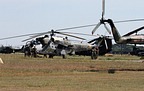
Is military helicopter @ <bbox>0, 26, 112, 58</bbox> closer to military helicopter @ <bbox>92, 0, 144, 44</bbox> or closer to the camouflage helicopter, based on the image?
the camouflage helicopter

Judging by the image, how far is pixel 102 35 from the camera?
269 feet

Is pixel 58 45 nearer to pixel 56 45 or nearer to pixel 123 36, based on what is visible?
pixel 56 45

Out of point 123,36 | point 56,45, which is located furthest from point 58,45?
point 123,36

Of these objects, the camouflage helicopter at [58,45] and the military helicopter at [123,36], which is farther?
the camouflage helicopter at [58,45]

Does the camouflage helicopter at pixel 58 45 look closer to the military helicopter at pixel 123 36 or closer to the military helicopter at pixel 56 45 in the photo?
the military helicopter at pixel 56 45

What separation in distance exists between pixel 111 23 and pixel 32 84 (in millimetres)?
16813

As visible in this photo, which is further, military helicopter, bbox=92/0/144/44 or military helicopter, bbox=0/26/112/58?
military helicopter, bbox=0/26/112/58

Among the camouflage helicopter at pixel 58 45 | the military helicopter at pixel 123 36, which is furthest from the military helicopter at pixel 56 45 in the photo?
the military helicopter at pixel 123 36

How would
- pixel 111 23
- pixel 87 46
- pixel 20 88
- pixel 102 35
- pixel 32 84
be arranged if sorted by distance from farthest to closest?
pixel 102 35
pixel 87 46
pixel 111 23
pixel 32 84
pixel 20 88

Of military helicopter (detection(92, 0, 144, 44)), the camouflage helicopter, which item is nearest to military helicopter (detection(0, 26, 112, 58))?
the camouflage helicopter

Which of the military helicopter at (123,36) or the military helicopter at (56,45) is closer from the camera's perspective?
the military helicopter at (123,36)

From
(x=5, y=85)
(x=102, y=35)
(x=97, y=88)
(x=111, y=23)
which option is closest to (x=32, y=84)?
(x=5, y=85)

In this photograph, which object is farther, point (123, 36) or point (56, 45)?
point (56, 45)

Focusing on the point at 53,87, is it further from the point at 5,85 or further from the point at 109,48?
the point at 109,48
